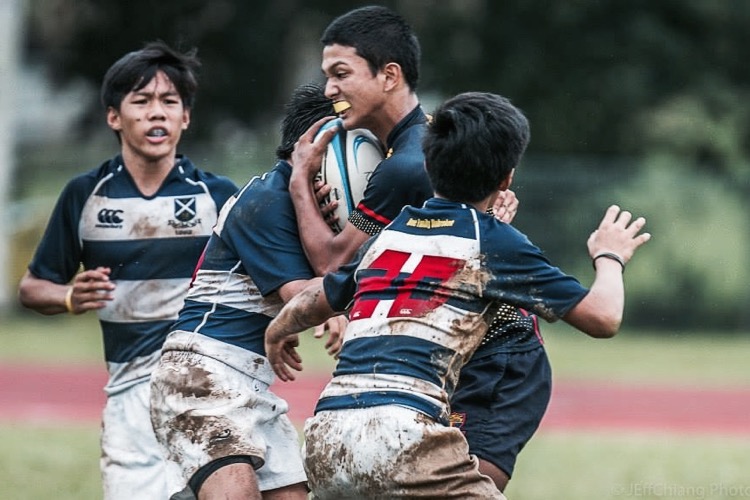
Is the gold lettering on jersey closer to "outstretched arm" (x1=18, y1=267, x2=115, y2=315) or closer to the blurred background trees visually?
"outstretched arm" (x1=18, y1=267, x2=115, y2=315)

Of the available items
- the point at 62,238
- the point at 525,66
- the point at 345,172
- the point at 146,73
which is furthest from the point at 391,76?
the point at 525,66

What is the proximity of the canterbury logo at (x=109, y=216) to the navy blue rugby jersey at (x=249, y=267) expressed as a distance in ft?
4.19

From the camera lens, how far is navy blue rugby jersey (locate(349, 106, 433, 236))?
4.64 m

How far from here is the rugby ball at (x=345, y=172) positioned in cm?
489

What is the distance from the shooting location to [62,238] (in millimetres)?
6234

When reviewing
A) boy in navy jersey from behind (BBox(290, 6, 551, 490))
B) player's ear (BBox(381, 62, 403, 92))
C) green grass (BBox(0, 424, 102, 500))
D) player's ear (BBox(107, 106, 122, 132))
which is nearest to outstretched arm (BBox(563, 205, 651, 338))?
boy in navy jersey from behind (BBox(290, 6, 551, 490))

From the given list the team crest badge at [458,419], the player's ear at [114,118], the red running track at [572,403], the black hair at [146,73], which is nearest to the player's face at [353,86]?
the team crest badge at [458,419]

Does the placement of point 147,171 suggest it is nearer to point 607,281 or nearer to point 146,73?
point 146,73

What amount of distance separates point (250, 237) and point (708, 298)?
16881 mm

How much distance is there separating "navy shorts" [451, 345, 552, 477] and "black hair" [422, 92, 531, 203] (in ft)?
3.54

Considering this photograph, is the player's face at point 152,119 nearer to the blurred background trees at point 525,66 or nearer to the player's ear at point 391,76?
the player's ear at point 391,76

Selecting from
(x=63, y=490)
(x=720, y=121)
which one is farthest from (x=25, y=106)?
(x=63, y=490)

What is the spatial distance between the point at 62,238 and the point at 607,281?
9.38 ft

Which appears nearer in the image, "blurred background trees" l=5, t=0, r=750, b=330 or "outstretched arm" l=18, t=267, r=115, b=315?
"outstretched arm" l=18, t=267, r=115, b=315
